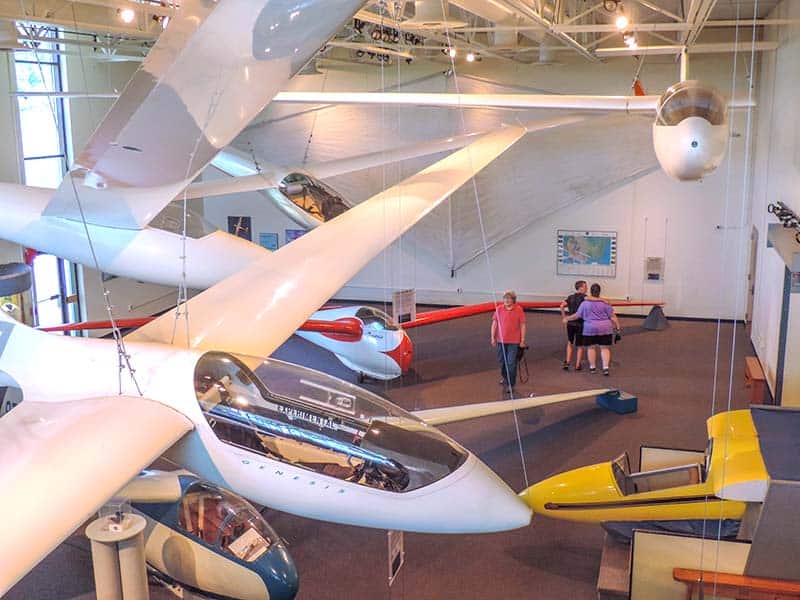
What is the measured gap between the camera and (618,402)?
974cm

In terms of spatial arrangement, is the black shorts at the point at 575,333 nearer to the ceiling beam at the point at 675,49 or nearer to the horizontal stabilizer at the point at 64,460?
the ceiling beam at the point at 675,49

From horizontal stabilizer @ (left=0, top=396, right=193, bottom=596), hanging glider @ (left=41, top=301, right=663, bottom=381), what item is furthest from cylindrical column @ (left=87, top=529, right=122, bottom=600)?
hanging glider @ (left=41, top=301, right=663, bottom=381)

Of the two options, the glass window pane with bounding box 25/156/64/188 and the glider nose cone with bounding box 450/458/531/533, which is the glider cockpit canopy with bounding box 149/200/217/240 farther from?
the glass window pane with bounding box 25/156/64/188

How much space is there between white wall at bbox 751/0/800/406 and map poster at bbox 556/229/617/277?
2.40m

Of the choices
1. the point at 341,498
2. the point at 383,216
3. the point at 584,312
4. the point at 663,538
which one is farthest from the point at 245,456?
the point at 584,312

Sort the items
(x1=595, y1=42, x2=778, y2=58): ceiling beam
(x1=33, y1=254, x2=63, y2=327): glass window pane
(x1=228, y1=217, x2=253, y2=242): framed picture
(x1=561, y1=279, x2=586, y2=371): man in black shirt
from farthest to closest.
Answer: (x1=228, y1=217, x2=253, y2=242): framed picture → (x1=33, y1=254, x2=63, y2=327): glass window pane → (x1=561, y1=279, x2=586, y2=371): man in black shirt → (x1=595, y1=42, x2=778, y2=58): ceiling beam

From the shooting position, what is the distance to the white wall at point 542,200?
14.6 meters

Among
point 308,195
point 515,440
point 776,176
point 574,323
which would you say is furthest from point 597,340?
point 308,195

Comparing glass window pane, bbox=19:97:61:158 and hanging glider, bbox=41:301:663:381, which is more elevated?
glass window pane, bbox=19:97:61:158

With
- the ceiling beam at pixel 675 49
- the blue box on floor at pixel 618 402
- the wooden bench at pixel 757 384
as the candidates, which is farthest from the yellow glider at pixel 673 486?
the ceiling beam at pixel 675 49

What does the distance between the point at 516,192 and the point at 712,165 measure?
305 inches

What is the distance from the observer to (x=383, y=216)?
27.0 ft

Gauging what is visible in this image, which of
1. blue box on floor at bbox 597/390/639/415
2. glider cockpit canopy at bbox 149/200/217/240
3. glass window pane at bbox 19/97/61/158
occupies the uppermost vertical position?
glass window pane at bbox 19/97/61/158

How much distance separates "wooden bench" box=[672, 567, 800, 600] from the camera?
196 inches
